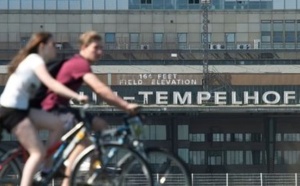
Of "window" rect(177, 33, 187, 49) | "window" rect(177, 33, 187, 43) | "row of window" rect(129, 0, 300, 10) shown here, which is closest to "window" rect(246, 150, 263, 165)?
"window" rect(177, 33, 187, 49)

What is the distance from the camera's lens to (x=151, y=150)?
11625mm

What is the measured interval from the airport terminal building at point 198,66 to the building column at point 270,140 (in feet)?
0.30

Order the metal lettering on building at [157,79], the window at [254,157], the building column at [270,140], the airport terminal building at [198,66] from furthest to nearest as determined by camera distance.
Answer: the metal lettering on building at [157,79], the airport terminal building at [198,66], the window at [254,157], the building column at [270,140]

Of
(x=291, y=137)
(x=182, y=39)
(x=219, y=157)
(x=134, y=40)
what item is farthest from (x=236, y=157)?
(x=134, y=40)

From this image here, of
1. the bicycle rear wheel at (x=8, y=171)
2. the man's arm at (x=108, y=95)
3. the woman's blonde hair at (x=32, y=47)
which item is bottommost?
the bicycle rear wheel at (x=8, y=171)

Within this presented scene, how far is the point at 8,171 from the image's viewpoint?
12375 mm

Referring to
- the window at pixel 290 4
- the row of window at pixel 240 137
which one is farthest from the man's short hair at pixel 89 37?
the window at pixel 290 4

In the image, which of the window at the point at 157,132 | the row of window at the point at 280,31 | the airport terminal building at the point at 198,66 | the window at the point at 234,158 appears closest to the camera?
the window at the point at 157,132

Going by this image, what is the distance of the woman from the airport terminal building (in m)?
81.4

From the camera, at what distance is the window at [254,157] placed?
9800cm

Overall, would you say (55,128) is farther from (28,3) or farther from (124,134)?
(28,3)

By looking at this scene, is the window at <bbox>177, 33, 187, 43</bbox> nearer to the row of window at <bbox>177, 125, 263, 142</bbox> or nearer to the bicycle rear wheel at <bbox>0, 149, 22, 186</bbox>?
the row of window at <bbox>177, 125, 263, 142</bbox>

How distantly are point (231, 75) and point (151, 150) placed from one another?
306 ft

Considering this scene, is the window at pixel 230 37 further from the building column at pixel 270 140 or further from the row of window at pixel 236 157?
the row of window at pixel 236 157
